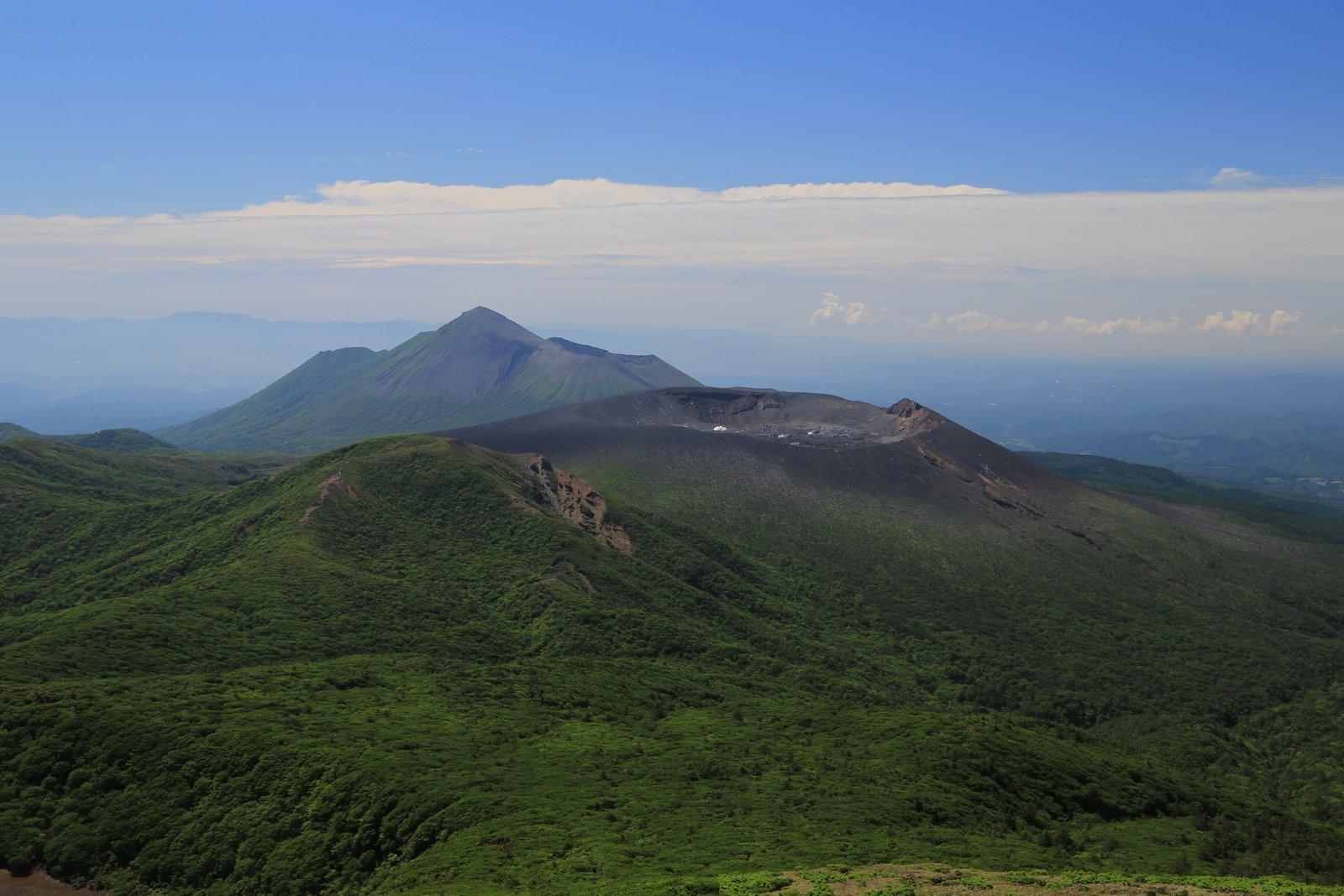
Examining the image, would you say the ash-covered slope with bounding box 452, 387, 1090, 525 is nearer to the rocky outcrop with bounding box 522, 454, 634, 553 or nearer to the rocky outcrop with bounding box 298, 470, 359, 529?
the rocky outcrop with bounding box 522, 454, 634, 553

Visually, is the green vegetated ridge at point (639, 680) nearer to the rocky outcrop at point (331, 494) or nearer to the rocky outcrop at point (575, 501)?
the rocky outcrop at point (331, 494)

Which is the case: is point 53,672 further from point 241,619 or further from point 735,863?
point 735,863

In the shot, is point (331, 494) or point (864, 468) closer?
point (331, 494)

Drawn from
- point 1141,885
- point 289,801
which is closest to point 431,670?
point 289,801

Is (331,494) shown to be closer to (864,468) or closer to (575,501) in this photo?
(575,501)

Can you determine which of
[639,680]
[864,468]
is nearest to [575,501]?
[639,680]

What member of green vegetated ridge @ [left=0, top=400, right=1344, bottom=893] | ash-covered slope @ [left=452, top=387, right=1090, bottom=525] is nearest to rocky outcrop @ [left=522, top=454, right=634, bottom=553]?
green vegetated ridge @ [left=0, top=400, right=1344, bottom=893]

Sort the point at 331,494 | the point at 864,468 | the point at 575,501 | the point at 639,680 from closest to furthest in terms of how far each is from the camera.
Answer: the point at 639,680
the point at 331,494
the point at 575,501
the point at 864,468

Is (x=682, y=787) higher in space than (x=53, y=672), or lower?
lower
